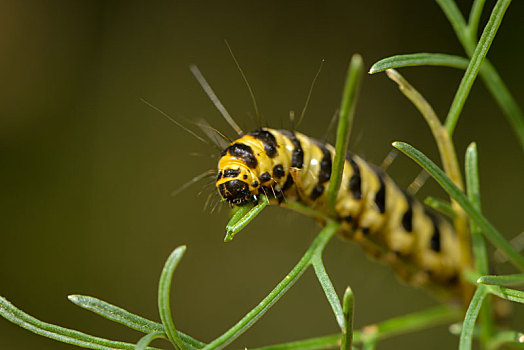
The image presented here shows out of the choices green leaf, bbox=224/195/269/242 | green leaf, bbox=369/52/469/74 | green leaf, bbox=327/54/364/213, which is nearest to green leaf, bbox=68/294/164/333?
green leaf, bbox=224/195/269/242

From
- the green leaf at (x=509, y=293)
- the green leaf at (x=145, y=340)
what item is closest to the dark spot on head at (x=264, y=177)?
the green leaf at (x=145, y=340)

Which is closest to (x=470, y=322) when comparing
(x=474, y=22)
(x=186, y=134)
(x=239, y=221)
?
(x=239, y=221)

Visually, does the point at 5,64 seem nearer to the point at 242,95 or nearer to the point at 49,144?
the point at 49,144

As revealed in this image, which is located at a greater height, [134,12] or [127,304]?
[134,12]

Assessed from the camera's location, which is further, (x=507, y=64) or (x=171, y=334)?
(x=507, y=64)

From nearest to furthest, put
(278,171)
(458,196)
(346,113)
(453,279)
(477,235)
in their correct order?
(346,113), (458,196), (477,235), (278,171), (453,279)

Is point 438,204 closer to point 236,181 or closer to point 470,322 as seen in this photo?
point 470,322

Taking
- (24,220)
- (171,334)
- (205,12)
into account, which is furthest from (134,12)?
(171,334)
